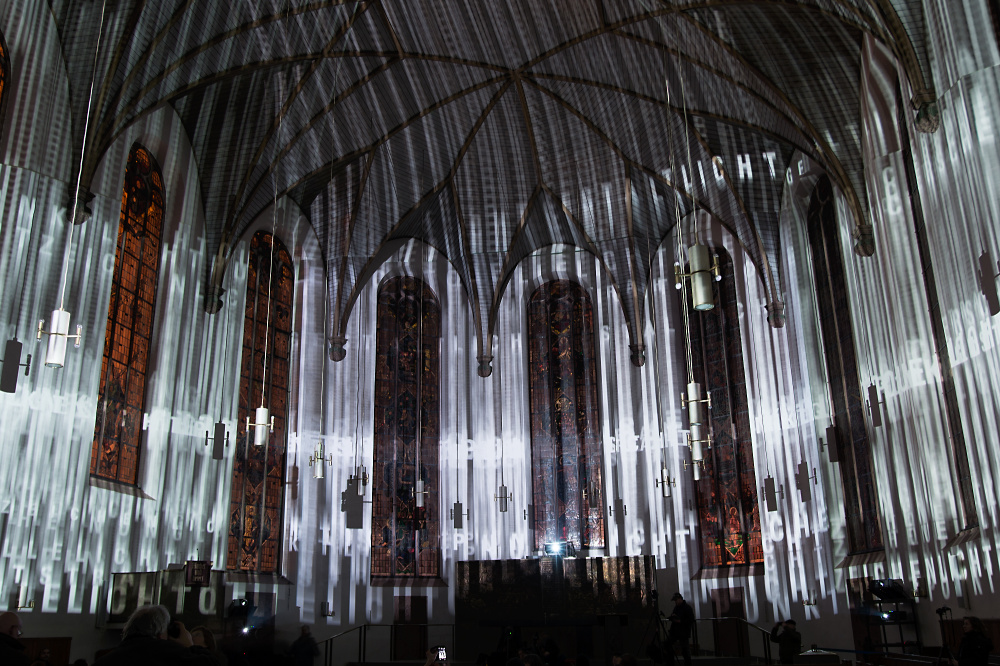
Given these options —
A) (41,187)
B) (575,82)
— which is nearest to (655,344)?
(575,82)

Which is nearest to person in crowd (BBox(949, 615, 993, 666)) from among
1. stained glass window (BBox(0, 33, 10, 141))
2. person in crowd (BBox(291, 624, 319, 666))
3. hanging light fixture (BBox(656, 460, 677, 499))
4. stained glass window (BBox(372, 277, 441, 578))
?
person in crowd (BBox(291, 624, 319, 666))

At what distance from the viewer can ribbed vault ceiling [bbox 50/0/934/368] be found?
16719mm

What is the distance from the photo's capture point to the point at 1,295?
13531mm

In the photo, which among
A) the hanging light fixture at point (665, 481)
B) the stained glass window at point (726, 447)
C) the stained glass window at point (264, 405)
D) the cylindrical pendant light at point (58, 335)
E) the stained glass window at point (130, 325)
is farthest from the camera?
the stained glass window at point (726, 447)

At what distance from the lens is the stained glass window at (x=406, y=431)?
22312 mm

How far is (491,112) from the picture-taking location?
72.1 ft

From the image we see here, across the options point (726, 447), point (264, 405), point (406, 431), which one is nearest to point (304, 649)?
point (264, 405)

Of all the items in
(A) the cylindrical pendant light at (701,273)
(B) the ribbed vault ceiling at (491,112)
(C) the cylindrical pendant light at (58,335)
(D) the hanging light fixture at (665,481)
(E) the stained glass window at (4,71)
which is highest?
(B) the ribbed vault ceiling at (491,112)

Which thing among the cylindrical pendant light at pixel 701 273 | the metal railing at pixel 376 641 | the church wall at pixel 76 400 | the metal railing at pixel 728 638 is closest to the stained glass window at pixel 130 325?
the church wall at pixel 76 400

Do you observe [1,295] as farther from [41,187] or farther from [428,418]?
[428,418]

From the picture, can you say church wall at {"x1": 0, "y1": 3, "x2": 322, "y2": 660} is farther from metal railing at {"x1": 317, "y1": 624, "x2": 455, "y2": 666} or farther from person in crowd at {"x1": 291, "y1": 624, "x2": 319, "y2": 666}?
person in crowd at {"x1": 291, "y1": 624, "x2": 319, "y2": 666}

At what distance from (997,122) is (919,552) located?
7.46 meters

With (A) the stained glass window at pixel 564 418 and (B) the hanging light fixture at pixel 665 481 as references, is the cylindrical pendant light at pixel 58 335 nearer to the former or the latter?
(B) the hanging light fixture at pixel 665 481

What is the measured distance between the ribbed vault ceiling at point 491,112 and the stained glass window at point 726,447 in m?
1.78
